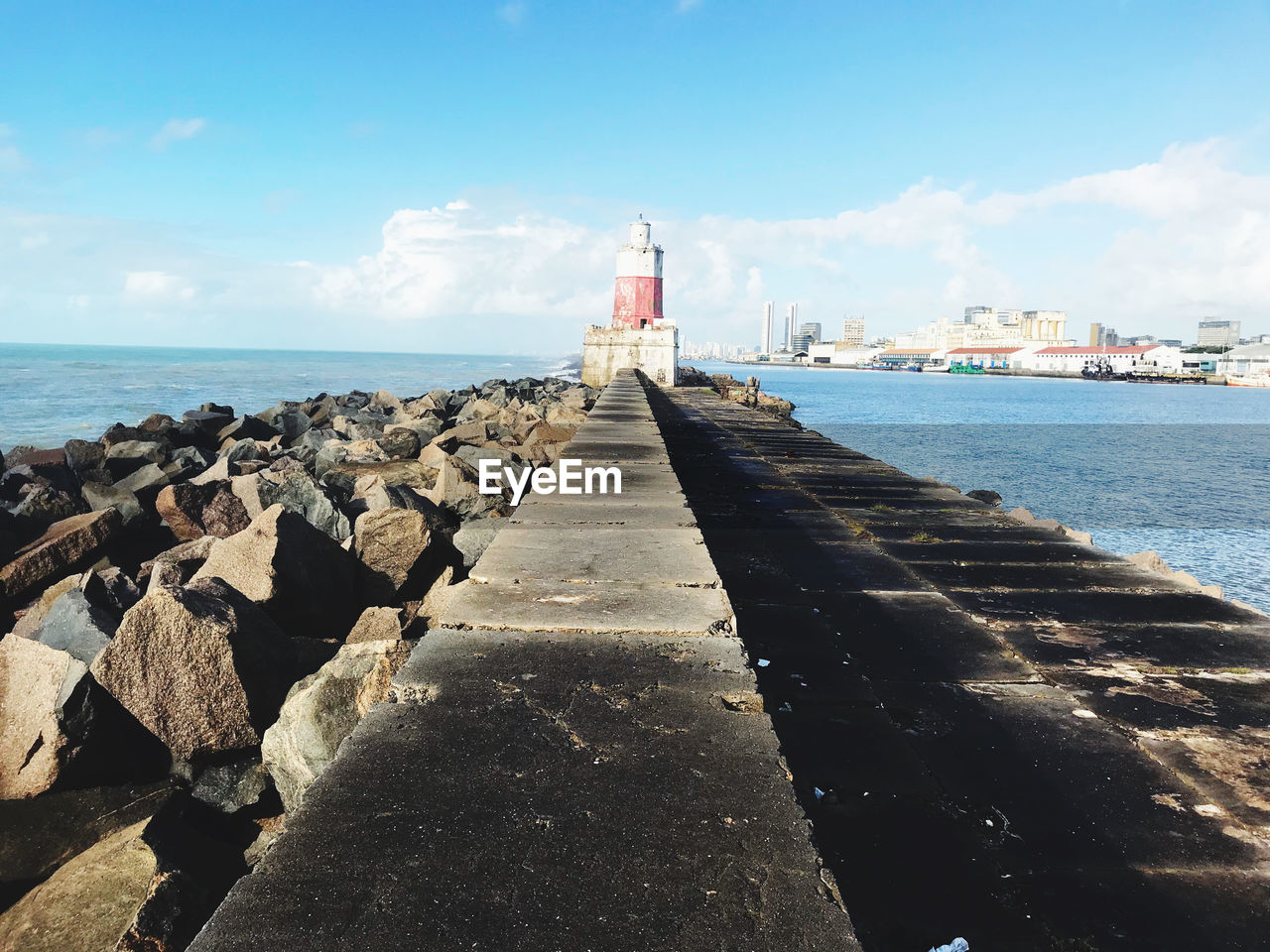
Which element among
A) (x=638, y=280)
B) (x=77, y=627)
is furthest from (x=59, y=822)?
(x=638, y=280)

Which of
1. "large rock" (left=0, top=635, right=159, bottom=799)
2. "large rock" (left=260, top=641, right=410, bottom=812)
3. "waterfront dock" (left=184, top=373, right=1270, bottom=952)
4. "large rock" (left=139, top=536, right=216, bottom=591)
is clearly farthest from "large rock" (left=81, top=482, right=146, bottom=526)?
"waterfront dock" (left=184, top=373, right=1270, bottom=952)

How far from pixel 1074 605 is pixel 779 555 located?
5.37 feet

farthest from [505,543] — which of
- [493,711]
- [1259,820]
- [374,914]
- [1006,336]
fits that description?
[1006,336]

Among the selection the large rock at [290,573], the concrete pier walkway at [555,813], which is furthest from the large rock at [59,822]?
the concrete pier walkway at [555,813]

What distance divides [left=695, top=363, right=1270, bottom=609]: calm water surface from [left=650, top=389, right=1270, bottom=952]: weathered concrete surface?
727 centimetres

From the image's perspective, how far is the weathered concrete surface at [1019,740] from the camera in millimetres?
1815

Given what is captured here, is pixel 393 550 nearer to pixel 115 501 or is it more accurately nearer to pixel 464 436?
pixel 115 501

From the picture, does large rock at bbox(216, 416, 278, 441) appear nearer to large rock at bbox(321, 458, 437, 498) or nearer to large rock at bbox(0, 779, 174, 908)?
large rock at bbox(321, 458, 437, 498)

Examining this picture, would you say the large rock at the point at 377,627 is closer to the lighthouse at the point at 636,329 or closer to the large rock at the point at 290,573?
the large rock at the point at 290,573

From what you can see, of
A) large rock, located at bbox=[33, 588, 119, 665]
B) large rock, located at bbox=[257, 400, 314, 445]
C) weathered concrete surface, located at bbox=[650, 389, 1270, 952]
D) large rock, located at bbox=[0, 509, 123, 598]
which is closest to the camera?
weathered concrete surface, located at bbox=[650, 389, 1270, 952]

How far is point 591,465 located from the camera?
5.35 m

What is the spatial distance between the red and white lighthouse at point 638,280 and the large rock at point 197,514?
29.4m

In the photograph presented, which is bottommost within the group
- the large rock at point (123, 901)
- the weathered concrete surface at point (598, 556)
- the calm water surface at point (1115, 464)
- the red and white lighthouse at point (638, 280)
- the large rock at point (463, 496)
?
the calm water surface at point (1115, 464)

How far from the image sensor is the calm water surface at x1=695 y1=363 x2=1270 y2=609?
12969 mm
